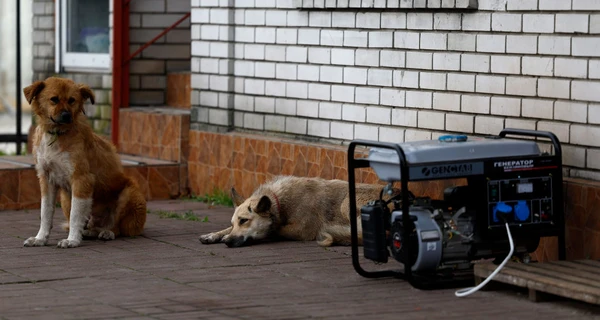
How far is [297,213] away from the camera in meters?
9.58

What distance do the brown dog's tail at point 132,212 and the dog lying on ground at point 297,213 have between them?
653 mm

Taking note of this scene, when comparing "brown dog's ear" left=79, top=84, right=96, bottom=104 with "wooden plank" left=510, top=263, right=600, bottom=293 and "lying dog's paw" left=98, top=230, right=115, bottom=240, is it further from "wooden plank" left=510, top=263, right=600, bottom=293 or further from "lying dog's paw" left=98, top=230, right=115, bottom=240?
"wooden plank" left=510, top=263, right=600, bottom=293

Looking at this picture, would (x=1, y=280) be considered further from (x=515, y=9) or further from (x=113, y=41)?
(x=113, y=41)

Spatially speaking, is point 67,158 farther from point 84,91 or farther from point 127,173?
point 127,173

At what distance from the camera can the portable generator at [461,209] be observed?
727cm

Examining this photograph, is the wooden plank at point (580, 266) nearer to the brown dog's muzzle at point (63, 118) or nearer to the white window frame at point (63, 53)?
the brown dog's muzzle at point (63, 118)

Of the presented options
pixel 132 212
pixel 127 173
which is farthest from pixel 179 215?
pixel 132 212

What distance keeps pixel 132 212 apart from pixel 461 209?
3.38 m

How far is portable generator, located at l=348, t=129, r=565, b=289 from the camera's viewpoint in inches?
286

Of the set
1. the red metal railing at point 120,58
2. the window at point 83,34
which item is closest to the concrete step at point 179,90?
the red metal railing at point 120,58

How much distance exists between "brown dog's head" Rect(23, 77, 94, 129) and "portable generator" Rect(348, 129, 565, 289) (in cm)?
266

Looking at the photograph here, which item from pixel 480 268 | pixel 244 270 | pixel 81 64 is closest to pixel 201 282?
pixel 244 270

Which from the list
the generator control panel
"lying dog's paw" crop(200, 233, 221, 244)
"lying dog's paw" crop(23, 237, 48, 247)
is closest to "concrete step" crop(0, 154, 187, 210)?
"lying dog's paw" crop(23, 237, 48, 247)

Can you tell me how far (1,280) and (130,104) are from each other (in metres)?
6.53
